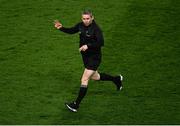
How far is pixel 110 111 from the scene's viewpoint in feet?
34.5

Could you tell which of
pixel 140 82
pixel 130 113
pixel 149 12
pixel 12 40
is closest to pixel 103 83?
pixel 140 82

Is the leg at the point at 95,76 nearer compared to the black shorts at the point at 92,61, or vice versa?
the black shorts at the point at 92,61

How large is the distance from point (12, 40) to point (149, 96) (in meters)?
4.54

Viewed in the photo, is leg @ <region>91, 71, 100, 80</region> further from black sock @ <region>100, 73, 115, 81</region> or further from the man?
the man

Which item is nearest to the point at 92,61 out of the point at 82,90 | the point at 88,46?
the point at 88,46

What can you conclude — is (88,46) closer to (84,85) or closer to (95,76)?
(84,85)

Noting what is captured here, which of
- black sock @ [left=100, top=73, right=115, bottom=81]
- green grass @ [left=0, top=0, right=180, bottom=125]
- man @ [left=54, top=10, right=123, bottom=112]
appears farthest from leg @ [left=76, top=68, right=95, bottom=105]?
black sock @ [left=100, top=73, right=115, bottom=81]

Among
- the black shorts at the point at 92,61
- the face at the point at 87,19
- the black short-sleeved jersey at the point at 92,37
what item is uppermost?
the face at the point at 87,19

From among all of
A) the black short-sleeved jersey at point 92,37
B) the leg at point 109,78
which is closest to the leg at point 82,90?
the black short-sleeved jersey at point 92,37

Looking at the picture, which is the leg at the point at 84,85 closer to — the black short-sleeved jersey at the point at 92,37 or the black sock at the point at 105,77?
the black short-sleeved jersey at the point at 92,37

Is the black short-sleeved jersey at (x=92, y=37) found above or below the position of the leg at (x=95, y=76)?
above

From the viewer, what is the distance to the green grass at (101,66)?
10.5 metres

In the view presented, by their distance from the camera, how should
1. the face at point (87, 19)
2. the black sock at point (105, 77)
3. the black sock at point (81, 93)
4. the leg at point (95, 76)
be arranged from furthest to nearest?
the black sock at point (105, 77)
the leg at point (95, 76)
the black sock at point (81, 93)
the face at point (87, 19)

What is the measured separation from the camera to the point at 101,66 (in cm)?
1255
